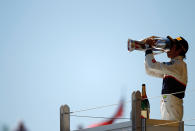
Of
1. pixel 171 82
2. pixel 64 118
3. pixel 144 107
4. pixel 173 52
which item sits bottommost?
pixel 64 118

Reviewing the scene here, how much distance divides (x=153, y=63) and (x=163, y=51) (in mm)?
229

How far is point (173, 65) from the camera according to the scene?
5664 mm

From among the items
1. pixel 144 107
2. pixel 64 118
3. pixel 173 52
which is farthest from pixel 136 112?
pixel 64 118

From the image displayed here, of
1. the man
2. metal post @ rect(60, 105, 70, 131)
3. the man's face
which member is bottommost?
→ metal post @ rect(60, 105, 70, 131)

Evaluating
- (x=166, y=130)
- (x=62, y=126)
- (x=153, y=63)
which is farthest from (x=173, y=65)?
(x=62, y=126)

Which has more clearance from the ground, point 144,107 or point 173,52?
point 173,52

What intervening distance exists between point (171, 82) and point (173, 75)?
0.08 m

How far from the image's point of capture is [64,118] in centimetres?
606

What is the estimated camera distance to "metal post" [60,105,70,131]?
604 centimetres

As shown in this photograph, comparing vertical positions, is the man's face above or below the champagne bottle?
above

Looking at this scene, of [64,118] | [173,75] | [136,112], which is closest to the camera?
[136,112]

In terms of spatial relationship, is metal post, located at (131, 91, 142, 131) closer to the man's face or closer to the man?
the man

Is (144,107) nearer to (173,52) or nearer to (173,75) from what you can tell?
(173,75)

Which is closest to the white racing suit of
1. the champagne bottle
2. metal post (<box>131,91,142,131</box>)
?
the champagne bottle
